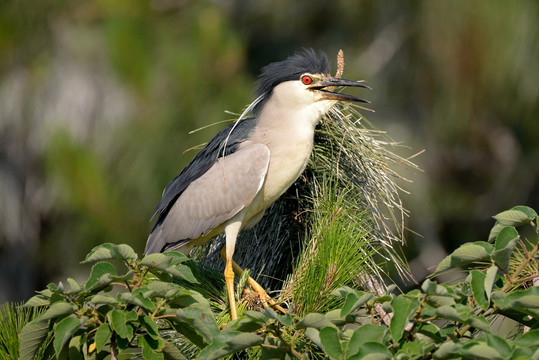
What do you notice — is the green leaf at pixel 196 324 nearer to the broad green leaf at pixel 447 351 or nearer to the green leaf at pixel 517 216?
the broad green leaf at pixel 447 351

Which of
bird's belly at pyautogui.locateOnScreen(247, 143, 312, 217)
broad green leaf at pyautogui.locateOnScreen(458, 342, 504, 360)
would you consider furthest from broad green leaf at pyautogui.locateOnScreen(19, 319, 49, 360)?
bird's belly at pyautogui.locateOnScreen(247, 143, 312, 217)

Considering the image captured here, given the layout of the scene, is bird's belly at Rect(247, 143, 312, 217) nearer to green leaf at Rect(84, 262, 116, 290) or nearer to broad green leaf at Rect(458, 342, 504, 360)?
green leaf at Rect(84, 262, 116, 290)

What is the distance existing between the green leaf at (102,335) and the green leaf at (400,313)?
56 cm

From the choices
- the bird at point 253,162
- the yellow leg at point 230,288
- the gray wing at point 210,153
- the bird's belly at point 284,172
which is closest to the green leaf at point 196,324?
the yellow leg at point 230,288

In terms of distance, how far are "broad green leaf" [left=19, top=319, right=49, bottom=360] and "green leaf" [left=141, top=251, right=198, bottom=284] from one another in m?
0.25

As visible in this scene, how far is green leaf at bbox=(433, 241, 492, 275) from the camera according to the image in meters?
1.54

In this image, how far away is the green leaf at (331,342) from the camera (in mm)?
1442

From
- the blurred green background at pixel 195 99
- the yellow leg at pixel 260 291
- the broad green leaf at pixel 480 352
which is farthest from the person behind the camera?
the blurred green background at pixel 195 99

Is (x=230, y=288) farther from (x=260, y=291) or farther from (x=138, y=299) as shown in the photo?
(x=138, y=299)

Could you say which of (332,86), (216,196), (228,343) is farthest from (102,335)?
(332,86)

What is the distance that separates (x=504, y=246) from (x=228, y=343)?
21.9 inches

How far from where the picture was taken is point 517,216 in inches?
61.4

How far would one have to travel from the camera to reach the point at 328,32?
770 centimetres

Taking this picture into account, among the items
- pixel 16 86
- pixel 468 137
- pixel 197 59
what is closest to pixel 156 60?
pixel 197 59
